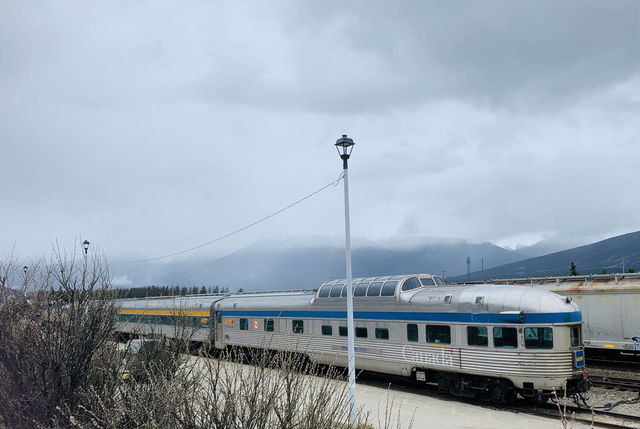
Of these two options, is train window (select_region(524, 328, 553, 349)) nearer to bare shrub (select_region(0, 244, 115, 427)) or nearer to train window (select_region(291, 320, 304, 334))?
train window (select_region(291, 320, 304, 334))

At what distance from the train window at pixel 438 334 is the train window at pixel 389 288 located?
7.18 feet

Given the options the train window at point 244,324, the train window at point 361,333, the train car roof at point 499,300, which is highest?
the train car roof at point 499,300

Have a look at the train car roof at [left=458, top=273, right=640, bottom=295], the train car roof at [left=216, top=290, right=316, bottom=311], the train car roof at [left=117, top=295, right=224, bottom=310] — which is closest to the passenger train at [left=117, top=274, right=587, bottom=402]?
the train car roof at [left=216, top=290, right=316, bottom=311]

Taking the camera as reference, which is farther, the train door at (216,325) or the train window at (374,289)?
the train door at (216,325)

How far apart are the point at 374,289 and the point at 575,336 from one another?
7.70 meters

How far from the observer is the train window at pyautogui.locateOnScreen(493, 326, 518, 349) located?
16281 millimetres

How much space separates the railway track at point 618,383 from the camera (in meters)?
19.0

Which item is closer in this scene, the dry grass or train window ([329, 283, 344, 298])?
the dry grass

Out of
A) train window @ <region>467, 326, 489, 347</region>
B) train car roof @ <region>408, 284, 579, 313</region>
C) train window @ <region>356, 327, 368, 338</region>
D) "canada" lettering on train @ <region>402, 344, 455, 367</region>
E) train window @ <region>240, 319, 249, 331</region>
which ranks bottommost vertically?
"canada" lettering on train @ <region>402, 344, 455, 367</region>

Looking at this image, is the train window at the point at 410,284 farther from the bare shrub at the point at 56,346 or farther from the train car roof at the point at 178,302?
the train car roof at the point at 178,302

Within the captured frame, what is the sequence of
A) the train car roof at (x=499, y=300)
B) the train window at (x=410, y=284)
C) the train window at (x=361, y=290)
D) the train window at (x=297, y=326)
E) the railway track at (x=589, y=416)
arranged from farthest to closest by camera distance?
the train window at (x=297, y=326)
the train window at (x=361, y=290)
the train window at (x=410, y=284)
the train car roof at (x=499, y=300)
the railway track at (x=589, y=416)

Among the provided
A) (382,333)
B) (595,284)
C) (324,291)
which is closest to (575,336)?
(382,333)

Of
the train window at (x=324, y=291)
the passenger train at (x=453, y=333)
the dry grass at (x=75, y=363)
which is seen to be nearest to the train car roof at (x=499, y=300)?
the passenger train at (x=453, y=333)

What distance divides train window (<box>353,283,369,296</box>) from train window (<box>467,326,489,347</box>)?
5.21 metres
